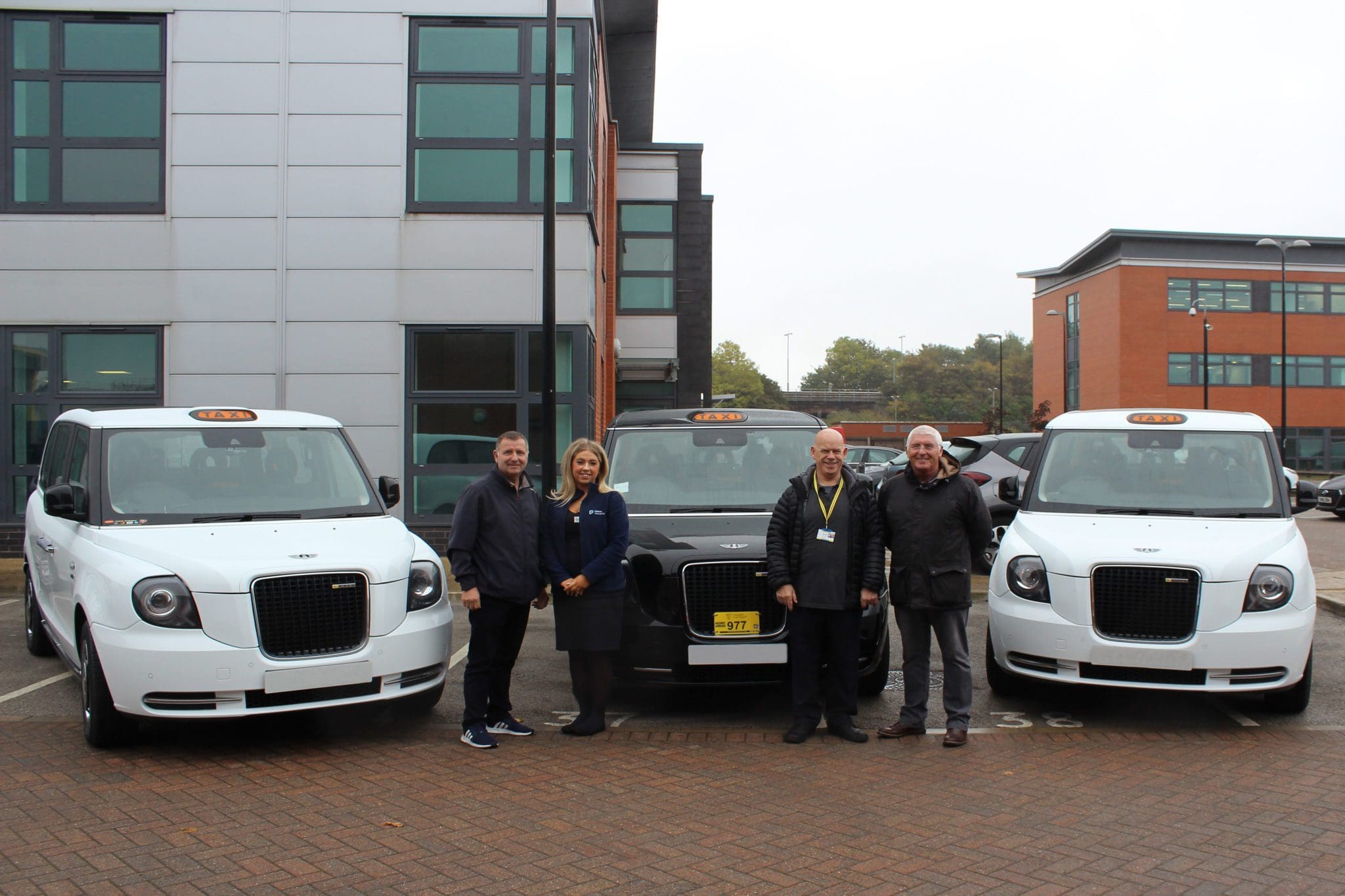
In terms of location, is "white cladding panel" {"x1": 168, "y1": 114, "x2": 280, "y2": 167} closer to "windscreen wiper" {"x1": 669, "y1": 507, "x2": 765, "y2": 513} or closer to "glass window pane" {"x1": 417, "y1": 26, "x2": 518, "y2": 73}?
"glass window pane" {"x1": 417, "y1": 26, "x2": 518, "y2": 73}

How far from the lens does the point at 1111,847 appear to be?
476 cm

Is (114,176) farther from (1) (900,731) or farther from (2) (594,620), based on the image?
(1) (900,731)

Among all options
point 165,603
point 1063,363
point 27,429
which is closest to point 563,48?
point 27,429

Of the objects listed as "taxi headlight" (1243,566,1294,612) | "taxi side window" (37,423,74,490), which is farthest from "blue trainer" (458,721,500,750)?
"taxi headlight" (1243,566,1294,612)

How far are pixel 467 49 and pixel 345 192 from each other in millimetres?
2534

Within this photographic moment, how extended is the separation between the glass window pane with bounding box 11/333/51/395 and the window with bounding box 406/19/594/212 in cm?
526

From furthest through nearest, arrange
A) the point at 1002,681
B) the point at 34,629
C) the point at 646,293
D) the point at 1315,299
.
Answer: the point at 1315,299, the point at 646,293, the point at 34,629, the point at 1002,681

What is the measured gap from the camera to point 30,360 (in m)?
15.6

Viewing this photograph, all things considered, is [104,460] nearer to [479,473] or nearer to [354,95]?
[479,473]

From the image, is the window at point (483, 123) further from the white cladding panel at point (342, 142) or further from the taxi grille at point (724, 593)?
the taxi grille at point (724, 593)

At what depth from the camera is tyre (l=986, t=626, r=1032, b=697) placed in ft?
24.4

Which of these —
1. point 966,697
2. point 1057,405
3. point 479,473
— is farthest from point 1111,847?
point 1057,405

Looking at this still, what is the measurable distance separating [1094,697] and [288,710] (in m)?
5.06

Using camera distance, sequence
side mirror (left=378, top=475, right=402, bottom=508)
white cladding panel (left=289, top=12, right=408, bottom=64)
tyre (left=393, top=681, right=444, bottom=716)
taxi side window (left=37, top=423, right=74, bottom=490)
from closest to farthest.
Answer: tyre (left=393, top=681, right=444, bottom=716) → side mirror (left=378, top=475, right=402, bottom=508) → taxi side window (left=37, top=423, right=74, bottom=490) → white cladding panel (left=289, top=12, right=408, bottom=64)
